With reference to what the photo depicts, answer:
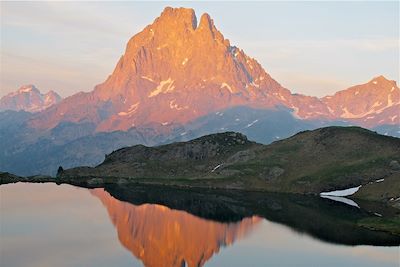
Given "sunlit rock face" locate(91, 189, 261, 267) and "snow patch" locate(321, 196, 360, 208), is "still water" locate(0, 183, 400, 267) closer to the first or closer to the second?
"sunlit rock face" locate(91, 189, 261, 267)

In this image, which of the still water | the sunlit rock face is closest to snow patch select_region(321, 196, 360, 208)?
the still water

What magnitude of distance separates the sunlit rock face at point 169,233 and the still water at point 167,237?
21 cm

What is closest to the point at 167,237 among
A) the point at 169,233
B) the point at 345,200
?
the point at 169,233

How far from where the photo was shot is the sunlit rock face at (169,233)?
101 meters

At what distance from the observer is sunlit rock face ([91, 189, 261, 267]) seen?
10112cm

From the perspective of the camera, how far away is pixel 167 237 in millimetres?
118062

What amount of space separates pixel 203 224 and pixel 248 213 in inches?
921

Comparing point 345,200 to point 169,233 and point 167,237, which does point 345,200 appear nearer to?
point 169,233

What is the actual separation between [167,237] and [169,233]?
5.25m

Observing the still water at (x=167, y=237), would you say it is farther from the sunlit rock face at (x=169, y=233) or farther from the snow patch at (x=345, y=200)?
the snow patch at (x=345, y=200)

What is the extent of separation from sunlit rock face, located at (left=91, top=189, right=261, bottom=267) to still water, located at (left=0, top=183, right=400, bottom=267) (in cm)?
21

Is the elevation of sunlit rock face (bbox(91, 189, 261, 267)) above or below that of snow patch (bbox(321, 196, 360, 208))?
below

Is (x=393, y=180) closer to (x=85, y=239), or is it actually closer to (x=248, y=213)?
(x=248, y=213)

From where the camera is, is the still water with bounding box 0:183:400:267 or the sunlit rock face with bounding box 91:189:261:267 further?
the sunlit rock face with bounding box 91:189:261:267
